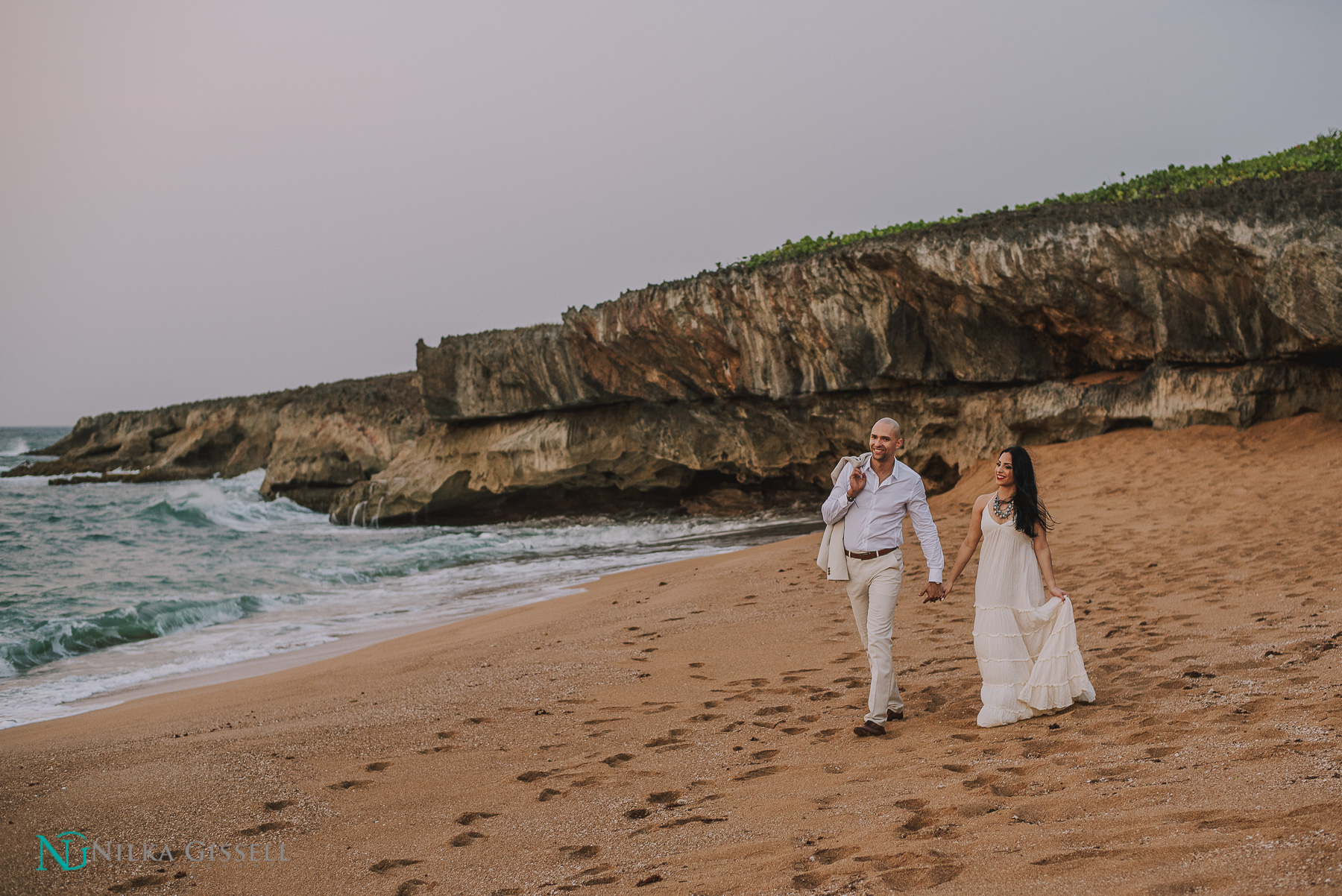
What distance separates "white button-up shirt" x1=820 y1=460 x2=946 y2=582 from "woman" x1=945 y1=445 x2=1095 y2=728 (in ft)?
0.94

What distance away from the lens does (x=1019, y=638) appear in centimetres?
458

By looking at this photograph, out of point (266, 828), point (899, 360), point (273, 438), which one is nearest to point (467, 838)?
point (266, 828)

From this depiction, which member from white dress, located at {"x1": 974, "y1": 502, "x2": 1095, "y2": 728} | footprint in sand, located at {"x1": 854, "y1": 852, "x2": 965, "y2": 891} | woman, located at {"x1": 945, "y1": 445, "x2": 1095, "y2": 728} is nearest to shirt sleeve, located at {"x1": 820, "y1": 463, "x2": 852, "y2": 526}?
woman, located at {"x1": 945, "y1": 445, "x2": 1095, "y2": 728}

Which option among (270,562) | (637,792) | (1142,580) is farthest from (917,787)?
(270,562)

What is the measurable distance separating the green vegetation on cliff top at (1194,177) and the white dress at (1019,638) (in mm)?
10400

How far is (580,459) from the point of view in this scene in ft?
74.0

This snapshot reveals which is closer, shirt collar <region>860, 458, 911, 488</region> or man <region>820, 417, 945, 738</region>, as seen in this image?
man <region>820, 417, 945, 738</region>

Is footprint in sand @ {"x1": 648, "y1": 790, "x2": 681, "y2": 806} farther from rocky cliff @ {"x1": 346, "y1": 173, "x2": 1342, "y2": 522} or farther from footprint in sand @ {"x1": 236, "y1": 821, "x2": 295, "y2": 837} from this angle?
rocky cliff @ {"x1": 346, "y1": 173, "x2": 1342, "y2": 522}

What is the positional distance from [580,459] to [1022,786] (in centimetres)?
1954

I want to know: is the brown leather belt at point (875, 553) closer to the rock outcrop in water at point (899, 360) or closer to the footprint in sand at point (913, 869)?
the footprint in sand at point (913, 869)

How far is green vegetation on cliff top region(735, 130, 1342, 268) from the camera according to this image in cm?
1237

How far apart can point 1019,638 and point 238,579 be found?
45.3 feet

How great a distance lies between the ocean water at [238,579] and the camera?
9391mm

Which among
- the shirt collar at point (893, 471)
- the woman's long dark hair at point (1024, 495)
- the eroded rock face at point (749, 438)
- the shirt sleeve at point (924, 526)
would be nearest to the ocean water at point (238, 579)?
the eroded rock face at point (749, 438)
